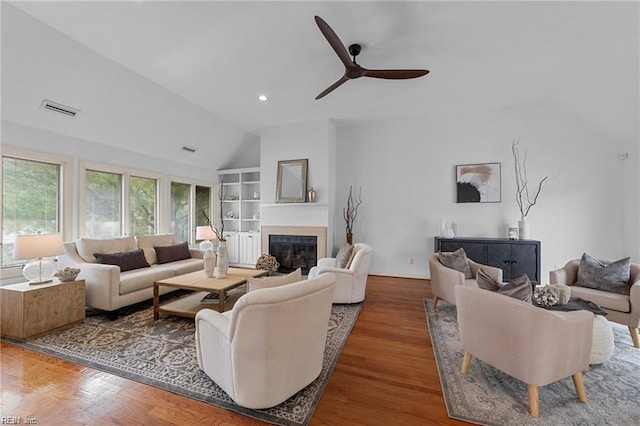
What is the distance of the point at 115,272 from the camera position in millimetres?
3082

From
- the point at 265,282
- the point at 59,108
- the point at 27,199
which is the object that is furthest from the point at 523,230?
the point at 27,199

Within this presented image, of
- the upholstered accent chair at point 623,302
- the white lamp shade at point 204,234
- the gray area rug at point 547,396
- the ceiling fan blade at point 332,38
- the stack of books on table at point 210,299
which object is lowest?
the gray area rug at point 547,396

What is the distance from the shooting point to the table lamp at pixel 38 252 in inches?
104

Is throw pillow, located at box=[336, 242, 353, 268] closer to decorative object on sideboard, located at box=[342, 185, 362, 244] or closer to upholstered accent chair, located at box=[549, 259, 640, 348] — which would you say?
decorative object on sideboard, located at box=[342, 185, 362, 244]

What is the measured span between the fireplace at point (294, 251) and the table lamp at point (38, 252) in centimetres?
345

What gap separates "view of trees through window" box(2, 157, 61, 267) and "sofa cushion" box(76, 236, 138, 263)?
0.80 meters

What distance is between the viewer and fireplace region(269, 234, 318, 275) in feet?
17.8

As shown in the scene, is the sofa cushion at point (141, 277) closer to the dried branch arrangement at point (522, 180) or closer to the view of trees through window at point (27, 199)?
the view of trees through window at point (27, 199)

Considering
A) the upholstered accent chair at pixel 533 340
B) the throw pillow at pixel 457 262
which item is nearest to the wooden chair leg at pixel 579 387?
the upholstered accent chair at pixel 533 340

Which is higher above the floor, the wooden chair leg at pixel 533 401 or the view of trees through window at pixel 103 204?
the view of trees through window at pixel 103 204

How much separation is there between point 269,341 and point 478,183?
4974 millimetres

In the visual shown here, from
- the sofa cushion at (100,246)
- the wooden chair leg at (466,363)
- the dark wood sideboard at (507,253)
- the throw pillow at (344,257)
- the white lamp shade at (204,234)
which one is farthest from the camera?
the white lamp shade at (204,234)

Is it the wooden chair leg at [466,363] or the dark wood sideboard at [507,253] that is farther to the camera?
the dark wood sideboard at [507,253]

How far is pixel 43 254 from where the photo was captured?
Answer: 2771 mm
